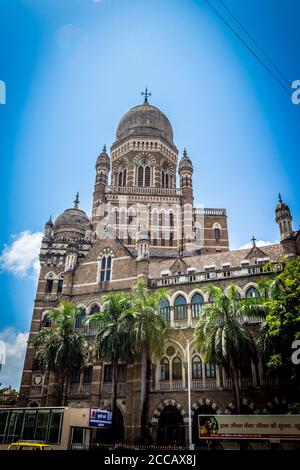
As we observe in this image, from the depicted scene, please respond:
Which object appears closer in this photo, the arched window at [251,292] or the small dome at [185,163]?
the arched window at [251,292]

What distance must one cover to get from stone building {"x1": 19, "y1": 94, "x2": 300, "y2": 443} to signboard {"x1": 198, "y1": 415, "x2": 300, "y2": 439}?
5.64m

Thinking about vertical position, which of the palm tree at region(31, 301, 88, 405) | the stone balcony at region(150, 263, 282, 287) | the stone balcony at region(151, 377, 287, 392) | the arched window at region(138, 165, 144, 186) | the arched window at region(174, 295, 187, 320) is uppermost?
the arched window at region(138, 165, 144, 186)

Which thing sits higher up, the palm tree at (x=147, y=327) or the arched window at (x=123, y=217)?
A: the arched window at (x=123, y=217)

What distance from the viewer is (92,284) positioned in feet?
116

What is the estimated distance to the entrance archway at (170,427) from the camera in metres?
26.9

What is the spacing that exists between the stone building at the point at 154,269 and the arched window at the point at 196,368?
7 cm

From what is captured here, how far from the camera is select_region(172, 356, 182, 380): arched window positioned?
28.8 meters

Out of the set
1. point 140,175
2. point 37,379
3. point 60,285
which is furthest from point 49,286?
point 140,175

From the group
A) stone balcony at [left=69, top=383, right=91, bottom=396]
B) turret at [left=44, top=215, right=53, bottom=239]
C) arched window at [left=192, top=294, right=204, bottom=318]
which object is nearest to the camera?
arched window at [left=192, top=294, right=204, bottom=318]

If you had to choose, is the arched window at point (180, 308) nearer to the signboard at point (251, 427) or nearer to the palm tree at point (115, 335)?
the palm tree at point (115, 335)

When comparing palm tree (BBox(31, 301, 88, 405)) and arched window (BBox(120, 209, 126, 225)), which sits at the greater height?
arched window (BBox(120, 209, 126, 225))

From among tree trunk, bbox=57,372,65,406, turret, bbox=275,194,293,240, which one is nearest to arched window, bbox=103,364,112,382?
tree trunk, bbox=57,372,65,406

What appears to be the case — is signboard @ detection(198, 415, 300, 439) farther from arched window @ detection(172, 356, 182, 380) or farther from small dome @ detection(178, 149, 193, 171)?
small dome @ detection(178, 149, 193, 171)

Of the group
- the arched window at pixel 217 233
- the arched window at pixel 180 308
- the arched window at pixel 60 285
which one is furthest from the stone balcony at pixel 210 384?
the arched window at pixel 217 233
